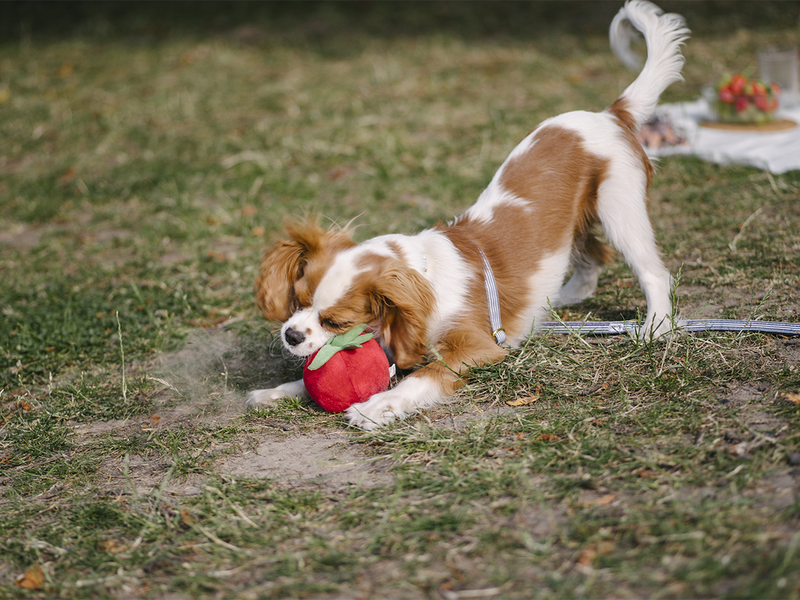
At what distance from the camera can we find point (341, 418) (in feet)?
11.0

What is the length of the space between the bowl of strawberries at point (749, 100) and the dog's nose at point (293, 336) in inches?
211

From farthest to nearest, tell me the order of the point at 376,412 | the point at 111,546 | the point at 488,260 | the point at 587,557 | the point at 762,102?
the point at 762,102 → the point at 488,260 → the point at 376,412 → the point at 111,546 → the point at 587,557

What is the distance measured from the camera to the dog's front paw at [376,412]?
3.20m

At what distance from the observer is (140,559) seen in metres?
2.51

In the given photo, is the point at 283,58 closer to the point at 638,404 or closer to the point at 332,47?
the point at 332,47

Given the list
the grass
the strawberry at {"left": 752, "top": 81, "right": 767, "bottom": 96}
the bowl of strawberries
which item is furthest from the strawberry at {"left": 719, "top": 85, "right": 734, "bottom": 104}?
the grass

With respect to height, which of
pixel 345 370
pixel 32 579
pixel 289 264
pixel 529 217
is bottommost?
pixel 32 579

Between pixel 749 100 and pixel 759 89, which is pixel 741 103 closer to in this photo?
pixel 749 100

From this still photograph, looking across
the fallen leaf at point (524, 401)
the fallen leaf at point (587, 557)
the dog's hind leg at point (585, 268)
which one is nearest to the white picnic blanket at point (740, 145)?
the dog's hind leg at point (585, 268)

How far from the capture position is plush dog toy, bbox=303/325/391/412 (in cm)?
328

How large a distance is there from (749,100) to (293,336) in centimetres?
544

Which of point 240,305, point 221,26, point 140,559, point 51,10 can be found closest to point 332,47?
point 221,26

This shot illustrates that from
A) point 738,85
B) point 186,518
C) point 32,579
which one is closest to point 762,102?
point 738,85

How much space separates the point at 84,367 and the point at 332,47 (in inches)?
331
